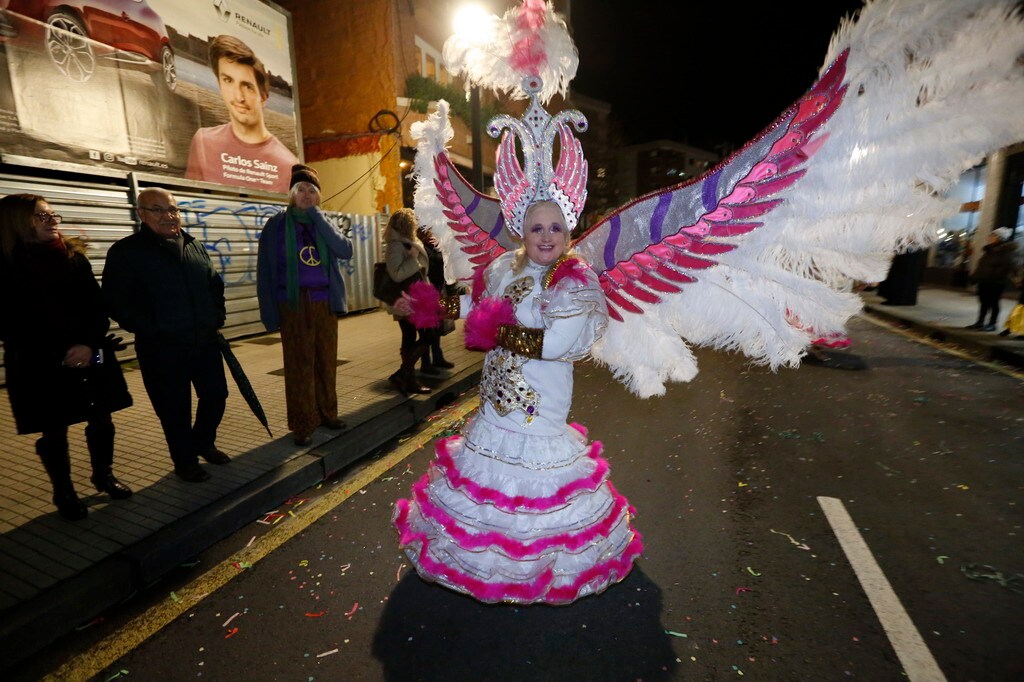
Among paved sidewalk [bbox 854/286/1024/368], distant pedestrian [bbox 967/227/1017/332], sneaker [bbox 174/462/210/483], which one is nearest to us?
sneaker [bbox 174/462/210/483]

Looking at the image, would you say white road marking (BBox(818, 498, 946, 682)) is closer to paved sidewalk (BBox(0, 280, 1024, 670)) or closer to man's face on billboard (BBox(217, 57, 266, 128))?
paved sidewalk (BBox(0, 280, 1024, 670))

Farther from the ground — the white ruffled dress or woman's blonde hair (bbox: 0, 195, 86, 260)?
woman's blonde hair (bbox: 0, 195, 86, 260)

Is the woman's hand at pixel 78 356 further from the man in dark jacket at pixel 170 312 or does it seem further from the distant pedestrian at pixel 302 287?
the distant pedestrian at pixel 302 287

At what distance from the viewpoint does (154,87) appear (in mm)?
8133

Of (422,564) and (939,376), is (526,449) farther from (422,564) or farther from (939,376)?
(939,376)

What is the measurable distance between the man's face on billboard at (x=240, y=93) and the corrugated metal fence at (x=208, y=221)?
4.94 ft

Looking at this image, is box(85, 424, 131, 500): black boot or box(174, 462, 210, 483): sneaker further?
box(174, 462, 210, 483): sneaker

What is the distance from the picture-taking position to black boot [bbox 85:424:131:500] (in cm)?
331

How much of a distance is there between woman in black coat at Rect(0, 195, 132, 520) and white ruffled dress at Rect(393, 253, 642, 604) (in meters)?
2.25

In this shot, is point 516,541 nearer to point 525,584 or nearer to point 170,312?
point 525,584

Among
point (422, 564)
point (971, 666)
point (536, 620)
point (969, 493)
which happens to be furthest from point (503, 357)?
point (969, 493)

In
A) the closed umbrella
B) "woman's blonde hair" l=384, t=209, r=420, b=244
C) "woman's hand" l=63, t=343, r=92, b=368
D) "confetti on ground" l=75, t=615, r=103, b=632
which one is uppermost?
"woman's blonde hair" l=384, t=209, r=420, b=244

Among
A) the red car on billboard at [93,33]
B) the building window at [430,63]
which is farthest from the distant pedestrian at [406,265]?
the building window at [430,63]

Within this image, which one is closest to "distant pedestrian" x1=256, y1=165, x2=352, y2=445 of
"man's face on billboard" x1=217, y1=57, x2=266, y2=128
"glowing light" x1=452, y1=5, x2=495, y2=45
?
"glowing light" x1=452, y1=5, x2=495, y2=45
